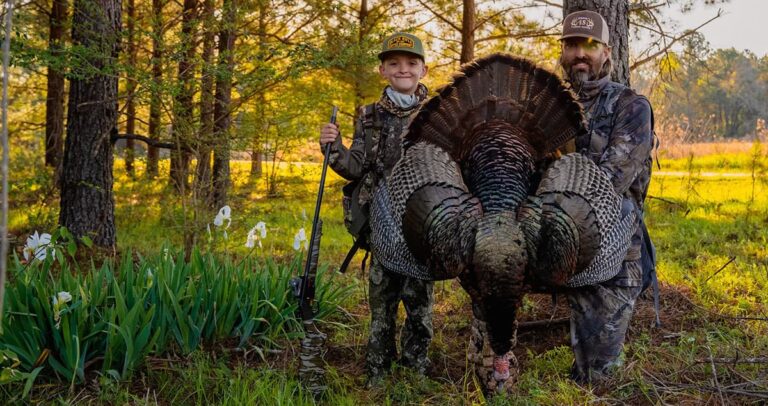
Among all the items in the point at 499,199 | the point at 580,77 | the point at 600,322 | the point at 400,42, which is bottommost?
the point at 600,322

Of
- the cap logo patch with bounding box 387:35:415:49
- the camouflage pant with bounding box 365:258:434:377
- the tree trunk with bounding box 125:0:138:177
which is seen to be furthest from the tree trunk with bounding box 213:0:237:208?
the camouflage pant with bounding box 365:258:434:377

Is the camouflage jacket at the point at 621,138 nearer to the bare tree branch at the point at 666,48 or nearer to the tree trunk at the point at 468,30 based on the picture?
the bare tree branch at the point at 666,48

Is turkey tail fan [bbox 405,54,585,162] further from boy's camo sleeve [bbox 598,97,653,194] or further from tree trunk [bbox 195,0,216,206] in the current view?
tree trunk [bbox 195,0,216,206]

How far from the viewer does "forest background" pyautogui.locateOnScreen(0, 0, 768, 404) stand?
3051 mm

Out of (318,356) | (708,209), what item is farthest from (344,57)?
(708,209)

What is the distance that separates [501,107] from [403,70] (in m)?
0.70

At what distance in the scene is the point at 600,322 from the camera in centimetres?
320

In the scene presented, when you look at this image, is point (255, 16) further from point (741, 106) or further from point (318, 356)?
point (741, 106)

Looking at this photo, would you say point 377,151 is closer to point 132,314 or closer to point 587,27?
point 587,27

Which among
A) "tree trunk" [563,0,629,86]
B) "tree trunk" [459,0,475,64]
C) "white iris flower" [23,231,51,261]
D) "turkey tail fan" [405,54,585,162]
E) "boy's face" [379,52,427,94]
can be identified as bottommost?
"white iris flower" [23,231,51,261]

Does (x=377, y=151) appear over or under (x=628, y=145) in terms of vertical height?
under

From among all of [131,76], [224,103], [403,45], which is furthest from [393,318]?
[131,76]

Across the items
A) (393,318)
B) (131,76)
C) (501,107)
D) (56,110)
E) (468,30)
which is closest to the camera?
(501,107)

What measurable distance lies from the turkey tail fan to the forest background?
7.5 inches
